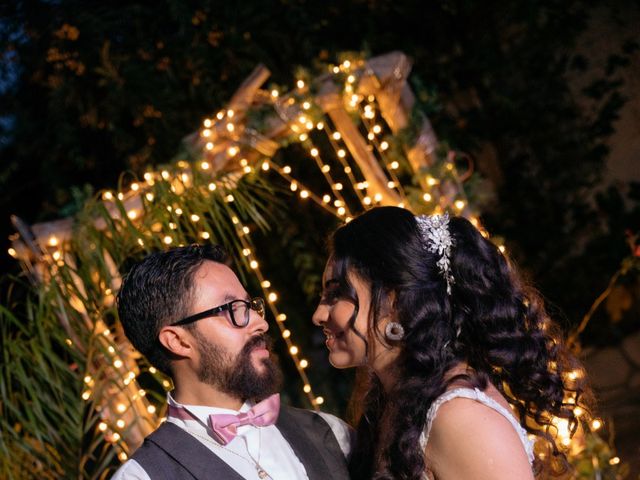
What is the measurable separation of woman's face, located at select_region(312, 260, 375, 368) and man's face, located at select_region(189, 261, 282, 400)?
16 cm

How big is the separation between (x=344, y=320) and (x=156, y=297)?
0.48 meters

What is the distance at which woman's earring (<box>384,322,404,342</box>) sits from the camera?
1959 millimetres

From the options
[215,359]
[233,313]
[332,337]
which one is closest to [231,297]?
Answer: [233,313]

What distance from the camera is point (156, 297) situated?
2.06 meters

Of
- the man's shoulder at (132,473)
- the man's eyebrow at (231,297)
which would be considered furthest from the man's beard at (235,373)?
the man's shoulder at (132,473)

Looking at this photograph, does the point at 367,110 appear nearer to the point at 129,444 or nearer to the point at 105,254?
the point at 105,254

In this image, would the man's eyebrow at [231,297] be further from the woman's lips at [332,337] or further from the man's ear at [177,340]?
the woman's lips at [332,337]

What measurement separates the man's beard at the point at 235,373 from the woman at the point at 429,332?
172 millimetres

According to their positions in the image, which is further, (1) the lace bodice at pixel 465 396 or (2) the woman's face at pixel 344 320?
(2) the woman's face at pixel 344 320

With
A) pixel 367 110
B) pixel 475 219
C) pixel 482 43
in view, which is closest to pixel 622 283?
pixel 482 43

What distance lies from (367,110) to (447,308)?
63.2 inches

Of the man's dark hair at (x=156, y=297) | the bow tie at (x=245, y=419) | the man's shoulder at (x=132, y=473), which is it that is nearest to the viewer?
the man's shoulder at (x=132, y=473)

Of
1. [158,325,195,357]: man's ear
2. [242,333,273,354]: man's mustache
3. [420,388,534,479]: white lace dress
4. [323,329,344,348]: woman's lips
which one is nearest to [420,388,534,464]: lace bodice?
[420,388,534,479]: white lace dress

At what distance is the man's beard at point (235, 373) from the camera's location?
6.61 ft
